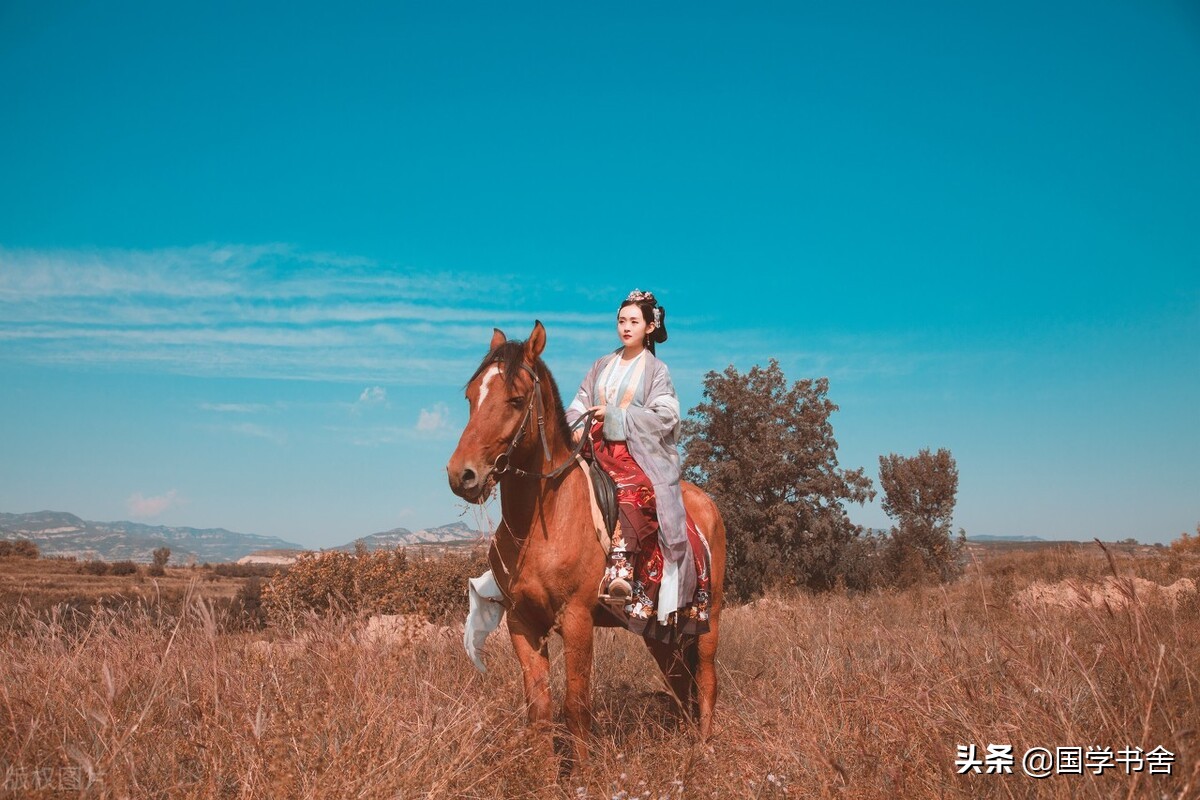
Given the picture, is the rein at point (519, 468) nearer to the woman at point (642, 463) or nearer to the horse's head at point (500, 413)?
the horse's head at point (500, 413)

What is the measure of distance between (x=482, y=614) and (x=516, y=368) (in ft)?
6.37

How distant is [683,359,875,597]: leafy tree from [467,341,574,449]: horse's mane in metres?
15.7

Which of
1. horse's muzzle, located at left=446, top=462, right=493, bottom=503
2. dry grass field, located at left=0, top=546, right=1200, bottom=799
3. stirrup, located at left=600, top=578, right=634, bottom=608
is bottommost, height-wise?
dry grass field, located at left=0, top=546, right=1200, bottom=799

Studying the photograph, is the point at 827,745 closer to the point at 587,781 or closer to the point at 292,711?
the point at 587,781

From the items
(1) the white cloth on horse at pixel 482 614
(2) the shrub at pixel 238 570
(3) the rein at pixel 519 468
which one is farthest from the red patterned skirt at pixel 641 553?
(2) the shrub at pixel 238 570

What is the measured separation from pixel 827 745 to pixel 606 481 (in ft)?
7.66

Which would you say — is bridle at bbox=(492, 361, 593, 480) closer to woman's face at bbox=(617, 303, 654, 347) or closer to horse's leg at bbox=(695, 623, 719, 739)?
woman's face at bbox=(617, 303, 654, 347)

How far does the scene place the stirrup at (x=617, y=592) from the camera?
5.07 meters

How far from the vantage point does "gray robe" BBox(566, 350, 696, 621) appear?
5.54 m

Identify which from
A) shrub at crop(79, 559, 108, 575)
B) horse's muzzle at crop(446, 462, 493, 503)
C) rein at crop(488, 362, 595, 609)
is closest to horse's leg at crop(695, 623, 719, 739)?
rein at crop(488, 362, 595, 609)

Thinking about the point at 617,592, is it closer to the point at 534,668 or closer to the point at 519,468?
the point at 534,668

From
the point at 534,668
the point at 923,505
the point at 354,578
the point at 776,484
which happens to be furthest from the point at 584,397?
the point at 923,505

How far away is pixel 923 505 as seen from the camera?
27156mm

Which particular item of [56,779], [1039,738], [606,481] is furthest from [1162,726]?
[56,779]
